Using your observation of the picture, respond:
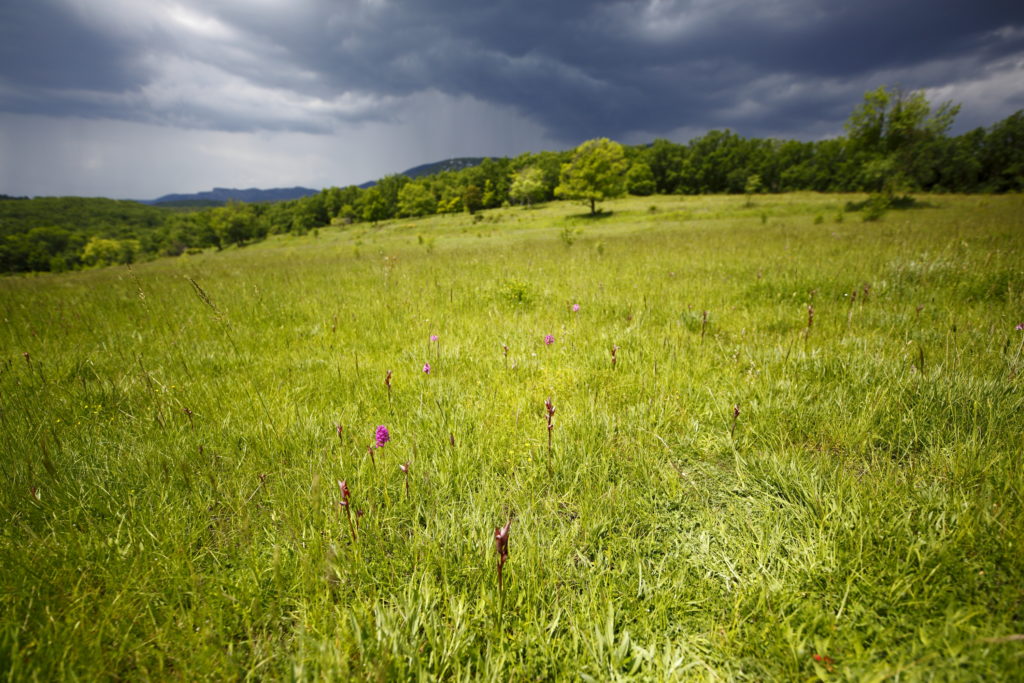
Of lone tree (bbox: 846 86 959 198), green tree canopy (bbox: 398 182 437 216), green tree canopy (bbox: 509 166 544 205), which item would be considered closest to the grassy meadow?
lone tree (bbox: 846 86 959 198)

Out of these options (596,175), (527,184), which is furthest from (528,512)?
(527,184)

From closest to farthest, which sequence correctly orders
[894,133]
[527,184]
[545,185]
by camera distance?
[894,133]
[527,184]
[545,185]

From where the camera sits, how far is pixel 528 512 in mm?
1738

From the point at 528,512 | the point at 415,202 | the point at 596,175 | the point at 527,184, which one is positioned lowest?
the point at 528,512

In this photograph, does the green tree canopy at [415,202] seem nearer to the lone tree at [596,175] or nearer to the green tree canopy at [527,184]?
the green tree canopy at [527,184]

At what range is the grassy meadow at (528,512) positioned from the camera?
47.9 inches

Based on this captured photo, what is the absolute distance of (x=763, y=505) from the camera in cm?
176

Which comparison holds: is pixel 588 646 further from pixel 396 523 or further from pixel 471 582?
pixel 396 523

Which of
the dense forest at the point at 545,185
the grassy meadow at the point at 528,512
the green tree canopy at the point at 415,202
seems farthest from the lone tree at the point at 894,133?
the green tree canopy at the point at 415,202

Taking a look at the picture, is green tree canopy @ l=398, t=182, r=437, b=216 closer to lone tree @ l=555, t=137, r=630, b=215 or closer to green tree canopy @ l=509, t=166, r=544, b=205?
green tree canopy @ l=509, t=166, r=544, b=205

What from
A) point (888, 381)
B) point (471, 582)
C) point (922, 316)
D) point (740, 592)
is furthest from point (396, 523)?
point (922, 316)

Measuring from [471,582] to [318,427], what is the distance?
149cm

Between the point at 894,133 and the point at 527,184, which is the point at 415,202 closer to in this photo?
the point at 527,184

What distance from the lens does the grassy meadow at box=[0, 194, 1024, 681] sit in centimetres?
122
